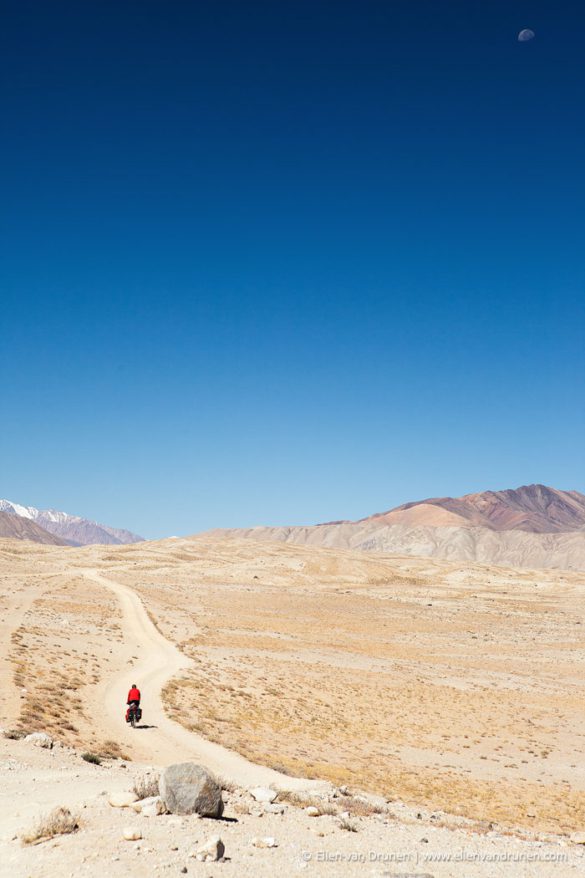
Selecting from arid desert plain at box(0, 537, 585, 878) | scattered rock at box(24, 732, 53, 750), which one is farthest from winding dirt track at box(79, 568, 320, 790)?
scattered rock at box(24, 732, 53, 750)

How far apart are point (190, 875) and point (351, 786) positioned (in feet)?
41.0

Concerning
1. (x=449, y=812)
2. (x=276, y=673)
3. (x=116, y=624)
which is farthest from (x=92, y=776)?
(x=116, y=624)

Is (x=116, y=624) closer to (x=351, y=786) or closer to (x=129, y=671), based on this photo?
(x=129, y=671)

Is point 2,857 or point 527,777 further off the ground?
point 2,857

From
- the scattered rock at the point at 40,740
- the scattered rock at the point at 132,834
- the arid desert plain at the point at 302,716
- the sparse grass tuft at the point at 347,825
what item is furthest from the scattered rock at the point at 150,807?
the scattered rock at the point at 40,740

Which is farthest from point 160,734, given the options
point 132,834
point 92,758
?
point 132,834

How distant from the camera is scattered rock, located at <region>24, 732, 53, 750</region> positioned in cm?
1887

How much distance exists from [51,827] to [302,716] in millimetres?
22531

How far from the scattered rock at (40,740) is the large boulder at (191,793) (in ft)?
29.6

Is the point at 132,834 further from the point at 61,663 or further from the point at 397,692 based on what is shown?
the point at 397,692

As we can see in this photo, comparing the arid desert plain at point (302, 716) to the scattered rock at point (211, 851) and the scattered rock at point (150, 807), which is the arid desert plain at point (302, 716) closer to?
the scattered rock at point (211, 851)

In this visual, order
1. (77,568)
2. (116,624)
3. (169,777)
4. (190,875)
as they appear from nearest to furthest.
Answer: (190,875), (169,777), (116,624), (77,568)

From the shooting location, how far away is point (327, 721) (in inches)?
Result: 1224

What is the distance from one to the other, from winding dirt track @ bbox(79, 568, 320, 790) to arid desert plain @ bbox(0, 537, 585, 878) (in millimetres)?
123
